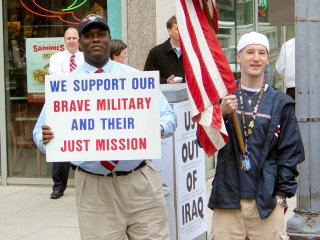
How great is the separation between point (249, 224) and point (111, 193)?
83cm

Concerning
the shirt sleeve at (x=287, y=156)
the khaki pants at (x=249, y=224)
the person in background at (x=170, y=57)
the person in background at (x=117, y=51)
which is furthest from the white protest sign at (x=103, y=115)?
the person in background at (x=170, y=57)

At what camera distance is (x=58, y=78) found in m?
4.42

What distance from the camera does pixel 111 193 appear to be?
14.5 ft

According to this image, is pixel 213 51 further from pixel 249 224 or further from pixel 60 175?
pixel 60 175

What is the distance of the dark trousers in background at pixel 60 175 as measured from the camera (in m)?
8.73

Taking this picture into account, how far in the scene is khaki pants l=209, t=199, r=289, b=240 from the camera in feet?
14.3

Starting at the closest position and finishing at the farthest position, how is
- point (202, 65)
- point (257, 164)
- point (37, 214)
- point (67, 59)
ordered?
point (257, 164)
point (202, 65)
point (37, 214)
point (67, 59)

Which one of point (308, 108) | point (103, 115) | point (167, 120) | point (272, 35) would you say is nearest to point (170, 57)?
point (308, 108)

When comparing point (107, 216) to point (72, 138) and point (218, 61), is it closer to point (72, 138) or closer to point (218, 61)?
point (72, 138)

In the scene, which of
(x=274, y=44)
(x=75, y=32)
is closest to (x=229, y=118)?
(x=75, y=32)

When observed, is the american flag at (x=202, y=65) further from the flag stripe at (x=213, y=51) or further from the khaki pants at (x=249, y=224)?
the khaki pants at (x=249, y=224)

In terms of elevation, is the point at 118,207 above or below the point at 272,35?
below

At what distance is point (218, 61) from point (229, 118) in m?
0.39

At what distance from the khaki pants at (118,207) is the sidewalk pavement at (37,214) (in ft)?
8.82
